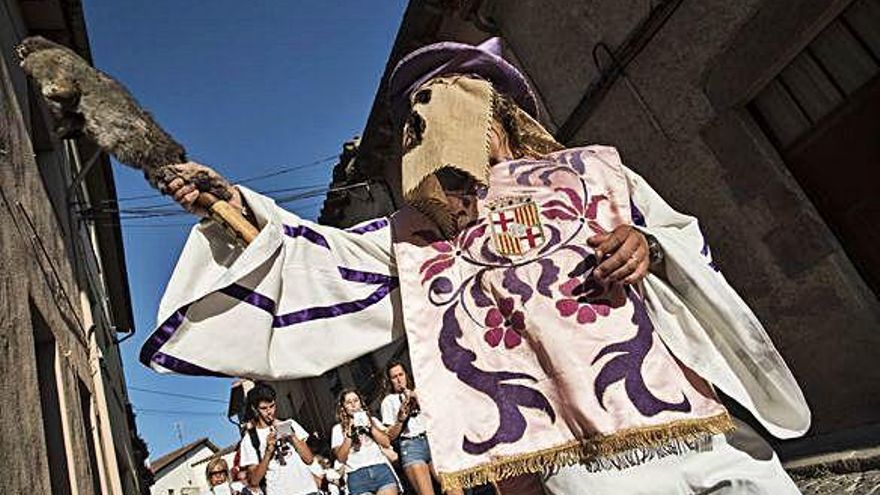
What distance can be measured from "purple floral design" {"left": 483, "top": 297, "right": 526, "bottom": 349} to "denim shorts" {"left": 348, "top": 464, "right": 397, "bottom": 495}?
14.6 ft

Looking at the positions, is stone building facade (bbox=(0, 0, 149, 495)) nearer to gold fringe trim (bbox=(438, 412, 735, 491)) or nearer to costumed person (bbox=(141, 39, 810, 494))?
costumed person (bbox=(141, 39, 810, 494))

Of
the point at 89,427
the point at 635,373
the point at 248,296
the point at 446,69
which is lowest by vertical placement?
the point at 635,373

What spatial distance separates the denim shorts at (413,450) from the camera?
5945 mm

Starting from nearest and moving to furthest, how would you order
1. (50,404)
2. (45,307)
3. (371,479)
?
1. (50,404)
2. (45,307)
3. (371,479)

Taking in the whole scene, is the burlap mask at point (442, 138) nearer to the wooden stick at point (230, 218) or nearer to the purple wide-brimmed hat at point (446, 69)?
the purple wide-brimmed hat at point (446, 69)

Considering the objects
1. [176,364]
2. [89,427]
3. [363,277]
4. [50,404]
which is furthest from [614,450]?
[89,427]

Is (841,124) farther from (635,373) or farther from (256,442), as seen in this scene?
(256,442)

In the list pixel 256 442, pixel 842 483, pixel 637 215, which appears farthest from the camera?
pixel 256 442

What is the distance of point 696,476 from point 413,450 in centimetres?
452

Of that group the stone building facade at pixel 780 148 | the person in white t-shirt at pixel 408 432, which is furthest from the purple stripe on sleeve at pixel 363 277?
the person in white t-shirt at pixel 408 432

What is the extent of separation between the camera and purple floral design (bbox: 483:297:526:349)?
1867 mm

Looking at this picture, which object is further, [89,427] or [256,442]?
[89,427]

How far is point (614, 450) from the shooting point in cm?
170

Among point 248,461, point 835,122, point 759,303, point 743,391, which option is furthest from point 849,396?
point 248,461
